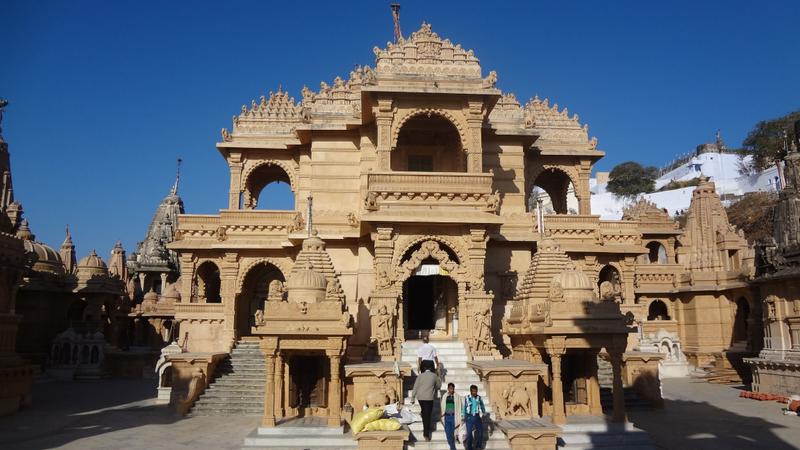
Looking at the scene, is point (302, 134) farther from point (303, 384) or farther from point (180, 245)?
point (303, 384)

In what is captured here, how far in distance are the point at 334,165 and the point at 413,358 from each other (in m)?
8.47

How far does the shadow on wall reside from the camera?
12125 millimetres

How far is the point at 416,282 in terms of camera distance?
64.7ft

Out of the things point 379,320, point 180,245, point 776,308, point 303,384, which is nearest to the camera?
point 303,384

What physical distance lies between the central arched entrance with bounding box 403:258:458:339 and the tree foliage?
40244 mm

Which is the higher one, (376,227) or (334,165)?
(334,165)

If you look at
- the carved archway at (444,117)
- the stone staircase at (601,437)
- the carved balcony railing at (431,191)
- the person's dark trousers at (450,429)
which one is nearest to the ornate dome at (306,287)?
the carved balcony railing at (431,191)

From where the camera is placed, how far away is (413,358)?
609 inches

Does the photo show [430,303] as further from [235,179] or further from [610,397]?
[235,179]

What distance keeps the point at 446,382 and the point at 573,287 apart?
394 cm

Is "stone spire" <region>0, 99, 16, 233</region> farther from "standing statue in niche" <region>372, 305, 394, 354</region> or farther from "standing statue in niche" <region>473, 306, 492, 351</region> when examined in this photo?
"standing statue in niche" <region>473, 306, 492, 351</region>

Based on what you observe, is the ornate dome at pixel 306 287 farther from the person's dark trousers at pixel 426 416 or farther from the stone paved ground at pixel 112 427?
the person's dark trousers at pixel 426 416

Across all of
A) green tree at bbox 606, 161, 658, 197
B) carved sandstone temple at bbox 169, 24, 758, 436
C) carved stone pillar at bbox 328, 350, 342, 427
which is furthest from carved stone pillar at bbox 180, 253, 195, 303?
green tree at bbox 606, 161, 658, 197

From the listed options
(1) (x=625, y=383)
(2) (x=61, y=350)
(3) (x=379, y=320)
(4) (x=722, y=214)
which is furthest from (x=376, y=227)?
(4) (x=722, y=214)
